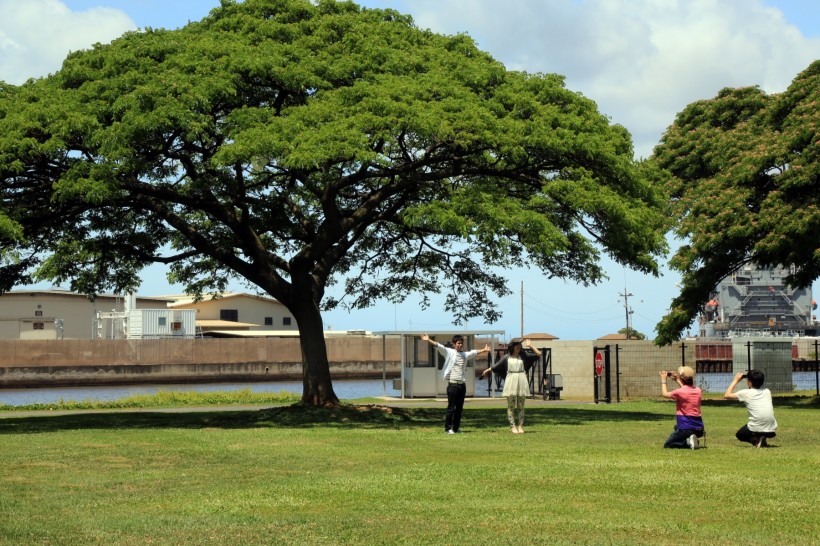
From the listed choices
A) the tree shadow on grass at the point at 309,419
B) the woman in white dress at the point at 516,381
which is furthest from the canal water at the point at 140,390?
the woman in white dress at the point at 516,381

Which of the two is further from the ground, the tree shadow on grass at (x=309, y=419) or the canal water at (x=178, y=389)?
the tree shadow on grass at (x=309, y=419)

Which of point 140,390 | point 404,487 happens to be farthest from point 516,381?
point 140,390

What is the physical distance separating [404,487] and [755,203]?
2323 cm

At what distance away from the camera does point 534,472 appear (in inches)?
530

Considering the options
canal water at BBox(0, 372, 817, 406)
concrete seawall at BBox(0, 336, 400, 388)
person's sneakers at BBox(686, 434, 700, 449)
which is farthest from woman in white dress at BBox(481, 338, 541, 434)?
concrete seawall at BBox(0, 336, 400, 388)

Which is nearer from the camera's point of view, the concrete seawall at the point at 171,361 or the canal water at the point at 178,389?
the canal water at the point at 178,389

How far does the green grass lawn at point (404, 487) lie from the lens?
945 cm

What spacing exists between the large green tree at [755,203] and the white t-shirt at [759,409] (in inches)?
546

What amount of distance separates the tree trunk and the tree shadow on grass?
0.56 metres

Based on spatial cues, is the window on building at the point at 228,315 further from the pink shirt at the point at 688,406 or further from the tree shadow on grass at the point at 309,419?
the pink shirt at the point at 688,406

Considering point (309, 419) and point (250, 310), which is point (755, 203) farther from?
point (250, 310)

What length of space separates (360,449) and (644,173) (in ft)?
39.4

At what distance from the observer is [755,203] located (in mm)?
32656

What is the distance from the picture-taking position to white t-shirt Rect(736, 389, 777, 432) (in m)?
16.5
